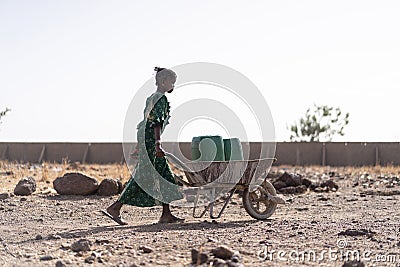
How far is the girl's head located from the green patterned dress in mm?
97

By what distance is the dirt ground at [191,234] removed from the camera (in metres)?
5.95

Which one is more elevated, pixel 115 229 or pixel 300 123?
pixel 300 123

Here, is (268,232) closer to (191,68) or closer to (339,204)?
(191,68)

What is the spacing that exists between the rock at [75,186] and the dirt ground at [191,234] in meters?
0.27

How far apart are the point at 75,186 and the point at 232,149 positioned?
14.2ft

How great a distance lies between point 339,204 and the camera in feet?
38.4

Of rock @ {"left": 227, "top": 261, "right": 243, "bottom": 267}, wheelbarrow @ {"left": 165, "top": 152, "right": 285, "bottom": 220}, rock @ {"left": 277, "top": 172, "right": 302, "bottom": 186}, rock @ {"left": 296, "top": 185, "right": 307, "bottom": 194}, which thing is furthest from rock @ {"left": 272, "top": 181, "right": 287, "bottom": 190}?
rock @ {"left": 227, "top": 261, "right": 243, "bottom": 267}

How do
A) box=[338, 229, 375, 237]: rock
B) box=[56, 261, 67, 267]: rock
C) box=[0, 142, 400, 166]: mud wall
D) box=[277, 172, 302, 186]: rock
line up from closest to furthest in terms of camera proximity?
box=[56, 261, 67, 267]: rock
box=[338, 229, 375, 237]: rock
box=[277, 172, 302, 186]: rock
box=[0, 142, 400, 166]: mud wall

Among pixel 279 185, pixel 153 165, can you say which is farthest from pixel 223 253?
pixel 279 185

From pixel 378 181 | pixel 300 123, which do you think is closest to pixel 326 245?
pixel 378 181

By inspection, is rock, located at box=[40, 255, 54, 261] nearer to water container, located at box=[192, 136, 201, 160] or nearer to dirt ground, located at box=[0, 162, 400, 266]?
dirt ground, located at box=[0, 162, 400, 266]

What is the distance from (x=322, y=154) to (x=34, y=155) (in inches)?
542

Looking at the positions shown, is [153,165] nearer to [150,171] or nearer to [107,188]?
[150,171]

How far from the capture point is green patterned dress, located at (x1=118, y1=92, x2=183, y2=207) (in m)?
8.26
